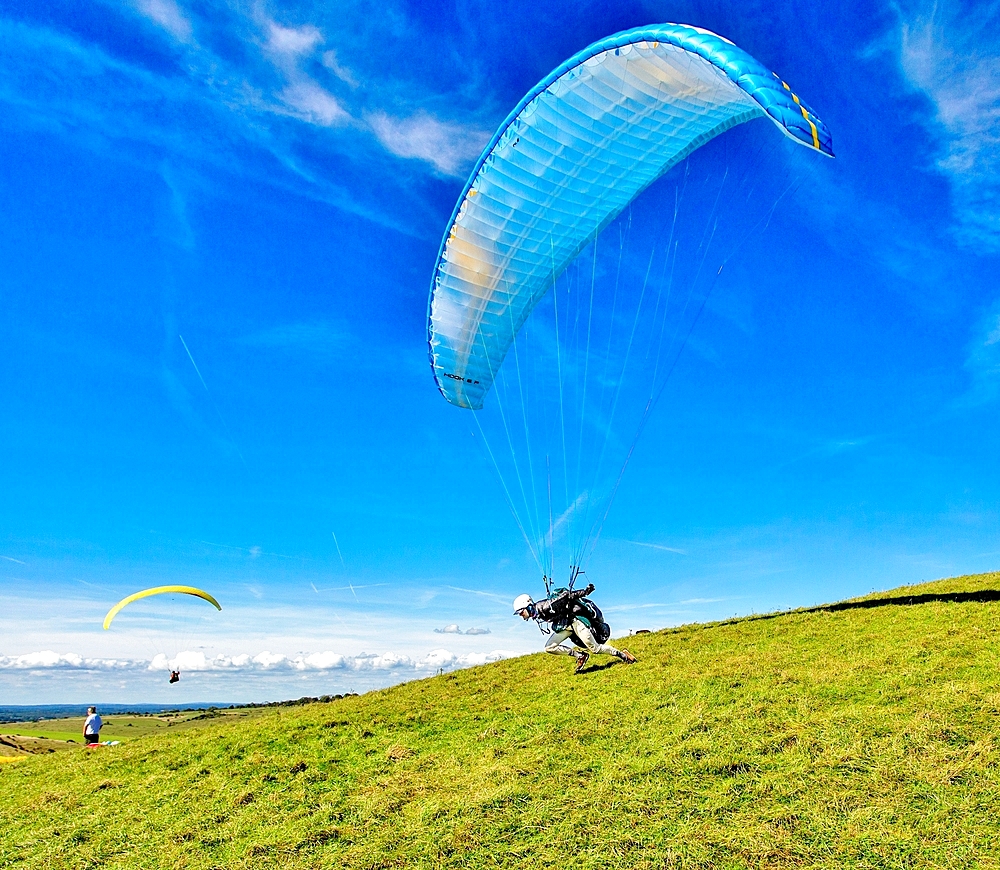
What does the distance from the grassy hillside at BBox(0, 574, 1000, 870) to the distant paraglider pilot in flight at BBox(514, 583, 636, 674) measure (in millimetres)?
736

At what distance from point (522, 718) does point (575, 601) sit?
8.18ft

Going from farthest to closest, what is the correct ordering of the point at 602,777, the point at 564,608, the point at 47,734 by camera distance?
the point at 47,734
the point at 564,608
the point at 602,777

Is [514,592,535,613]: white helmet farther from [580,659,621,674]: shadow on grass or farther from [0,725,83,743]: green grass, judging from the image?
[0,725,83,743]: green grass

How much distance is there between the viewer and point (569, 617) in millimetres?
13289

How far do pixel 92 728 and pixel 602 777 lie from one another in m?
12.3

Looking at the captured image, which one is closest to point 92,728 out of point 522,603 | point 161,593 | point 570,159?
point 161,593

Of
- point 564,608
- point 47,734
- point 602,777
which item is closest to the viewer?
point 602,777

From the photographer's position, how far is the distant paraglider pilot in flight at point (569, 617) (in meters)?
13.2

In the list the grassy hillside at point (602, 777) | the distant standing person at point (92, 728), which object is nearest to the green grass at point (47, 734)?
the distant standing person at point (92, 728)

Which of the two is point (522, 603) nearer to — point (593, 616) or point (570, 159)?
point (593, 616)

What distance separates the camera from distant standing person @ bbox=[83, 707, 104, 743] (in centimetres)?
1548

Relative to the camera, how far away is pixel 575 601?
13.2 metres

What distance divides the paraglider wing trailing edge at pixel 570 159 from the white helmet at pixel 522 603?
18.4ft

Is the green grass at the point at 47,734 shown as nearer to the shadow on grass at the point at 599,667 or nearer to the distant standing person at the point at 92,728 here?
the distant standing person at the point at 92,728
